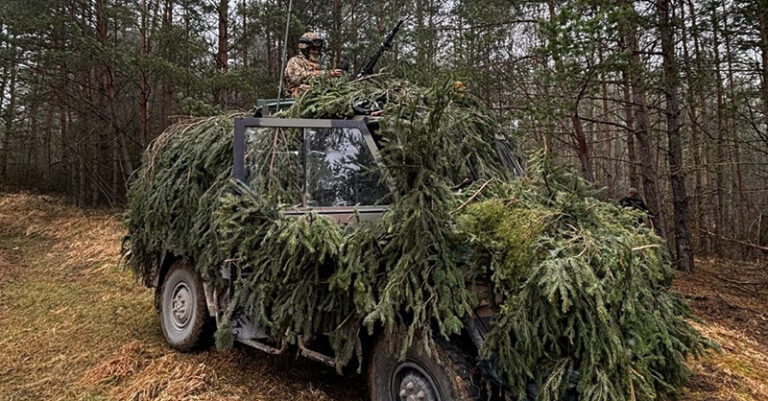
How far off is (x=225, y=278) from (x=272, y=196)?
1.08 metres

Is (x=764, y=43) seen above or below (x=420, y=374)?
above

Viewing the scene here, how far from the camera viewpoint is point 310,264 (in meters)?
3.34

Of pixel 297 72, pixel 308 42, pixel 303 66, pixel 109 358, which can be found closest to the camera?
pixel 109 358

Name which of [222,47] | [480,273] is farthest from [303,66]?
[222,47]

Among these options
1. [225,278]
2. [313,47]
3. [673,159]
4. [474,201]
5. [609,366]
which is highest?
[313,47]

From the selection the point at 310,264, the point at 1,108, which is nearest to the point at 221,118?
the point at 310,264

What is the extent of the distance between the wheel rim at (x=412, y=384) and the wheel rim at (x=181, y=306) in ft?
8.63

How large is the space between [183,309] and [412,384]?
2999 mm

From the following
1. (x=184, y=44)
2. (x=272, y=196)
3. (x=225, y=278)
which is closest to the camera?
(x=272, y=196)

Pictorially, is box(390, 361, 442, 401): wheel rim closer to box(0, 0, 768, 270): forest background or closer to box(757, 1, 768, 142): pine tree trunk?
box(0, 0, 768, 270): forest background

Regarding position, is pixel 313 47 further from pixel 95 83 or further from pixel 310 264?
pixel 95 83

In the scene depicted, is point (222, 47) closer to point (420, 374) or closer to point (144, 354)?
point (144, 354)

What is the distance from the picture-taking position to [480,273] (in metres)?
2.97

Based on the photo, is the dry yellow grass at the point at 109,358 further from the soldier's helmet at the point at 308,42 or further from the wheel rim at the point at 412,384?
the soldier's helmet at the point at 308,42
